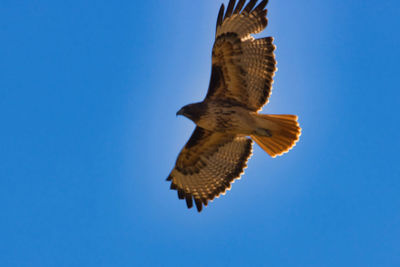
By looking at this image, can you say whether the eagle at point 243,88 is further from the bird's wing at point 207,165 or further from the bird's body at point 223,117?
the bird's wing at point 207,165

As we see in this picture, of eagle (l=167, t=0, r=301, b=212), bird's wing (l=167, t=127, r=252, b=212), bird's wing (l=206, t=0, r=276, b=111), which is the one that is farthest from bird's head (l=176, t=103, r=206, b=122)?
bird's wing (l=167, t=127, r=252, b=212)

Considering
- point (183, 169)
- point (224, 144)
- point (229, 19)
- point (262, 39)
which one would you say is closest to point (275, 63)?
point (262, 39)

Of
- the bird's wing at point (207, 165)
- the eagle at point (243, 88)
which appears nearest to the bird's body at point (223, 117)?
the eagle at point (243, 88)

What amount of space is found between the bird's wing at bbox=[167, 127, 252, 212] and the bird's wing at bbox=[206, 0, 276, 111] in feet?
2.88

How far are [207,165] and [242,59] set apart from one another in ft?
6.79

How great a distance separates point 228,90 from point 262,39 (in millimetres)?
987

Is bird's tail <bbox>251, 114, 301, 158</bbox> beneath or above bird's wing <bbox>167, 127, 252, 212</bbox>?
beneath

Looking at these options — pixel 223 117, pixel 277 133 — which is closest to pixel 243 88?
pixel 223 117

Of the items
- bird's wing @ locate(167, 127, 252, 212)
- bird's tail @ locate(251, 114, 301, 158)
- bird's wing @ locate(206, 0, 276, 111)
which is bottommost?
bird's tail @ locate(251, 114, 301, 158)

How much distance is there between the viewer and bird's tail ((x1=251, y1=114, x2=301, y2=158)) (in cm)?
937

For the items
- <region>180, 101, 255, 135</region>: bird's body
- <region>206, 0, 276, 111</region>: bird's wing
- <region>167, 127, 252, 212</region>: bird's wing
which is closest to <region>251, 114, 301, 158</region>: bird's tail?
<region>180, 101, 255, 135</region>: bird's body

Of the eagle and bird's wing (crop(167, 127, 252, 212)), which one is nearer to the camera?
the eagle

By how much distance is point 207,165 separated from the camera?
10406mm

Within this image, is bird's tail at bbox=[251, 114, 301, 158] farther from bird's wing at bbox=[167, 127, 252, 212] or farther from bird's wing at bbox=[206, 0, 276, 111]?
bird's wing at bbox=[167, 127, 252, 212]
